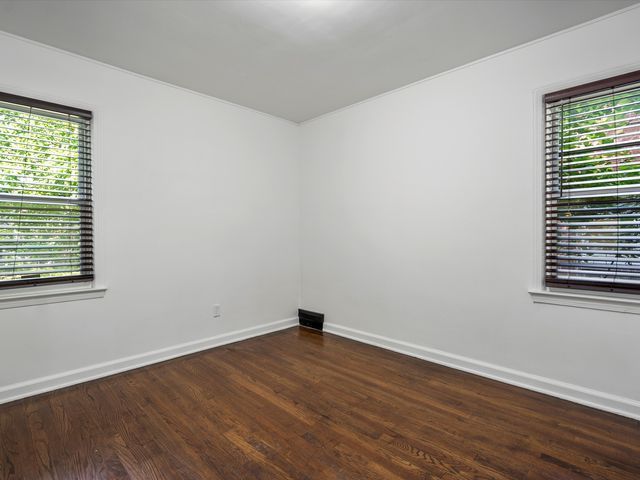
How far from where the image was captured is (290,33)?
2.47 m

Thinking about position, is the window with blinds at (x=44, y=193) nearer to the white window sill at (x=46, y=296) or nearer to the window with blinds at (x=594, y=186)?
the white window sill at (x=46, y=296)

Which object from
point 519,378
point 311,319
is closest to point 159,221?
point 311,319

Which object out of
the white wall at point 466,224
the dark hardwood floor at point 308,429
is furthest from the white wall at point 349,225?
the dark hardwood floor at point 308,429

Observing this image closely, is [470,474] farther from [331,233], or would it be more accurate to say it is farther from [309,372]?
[331,233]

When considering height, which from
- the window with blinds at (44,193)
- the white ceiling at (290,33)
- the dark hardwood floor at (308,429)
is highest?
the white ceiling at (290,33)

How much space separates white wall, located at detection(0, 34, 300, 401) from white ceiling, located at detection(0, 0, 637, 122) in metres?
0.28

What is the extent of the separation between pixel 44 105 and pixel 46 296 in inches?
57.4

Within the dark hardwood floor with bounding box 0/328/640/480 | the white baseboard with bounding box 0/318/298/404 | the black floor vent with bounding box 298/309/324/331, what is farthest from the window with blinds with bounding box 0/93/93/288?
the black floor vent with bounding box 298/309/324/331

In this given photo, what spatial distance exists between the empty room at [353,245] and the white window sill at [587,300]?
1 cm

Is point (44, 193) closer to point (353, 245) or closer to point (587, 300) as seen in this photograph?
point (353, 245)

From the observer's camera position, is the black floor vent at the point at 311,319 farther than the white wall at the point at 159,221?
Yes

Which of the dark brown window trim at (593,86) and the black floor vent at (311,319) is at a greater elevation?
the dark brown window trim at (593,86)

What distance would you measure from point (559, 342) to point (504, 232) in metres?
0.89

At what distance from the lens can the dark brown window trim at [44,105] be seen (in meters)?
2.46
